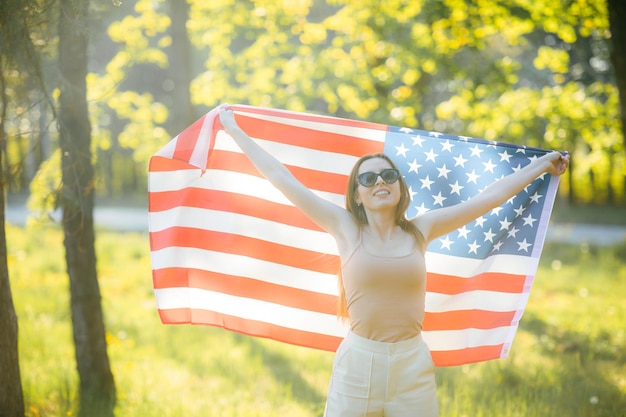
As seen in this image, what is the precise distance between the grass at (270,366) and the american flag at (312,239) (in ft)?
3.98

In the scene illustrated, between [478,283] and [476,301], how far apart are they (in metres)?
0.13

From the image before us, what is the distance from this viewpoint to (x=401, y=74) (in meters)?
10.9

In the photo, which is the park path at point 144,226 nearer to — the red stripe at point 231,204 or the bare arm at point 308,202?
the red stripe at point 231,204

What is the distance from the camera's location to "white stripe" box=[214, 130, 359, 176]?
4.69m

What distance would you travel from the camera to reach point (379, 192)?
11.0 ft

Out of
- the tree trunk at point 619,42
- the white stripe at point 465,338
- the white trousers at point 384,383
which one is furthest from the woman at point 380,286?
the tree trunk at point 619,42

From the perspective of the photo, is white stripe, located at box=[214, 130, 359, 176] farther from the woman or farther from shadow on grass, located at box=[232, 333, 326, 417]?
shadow on grass, located at box=[232, 333, 326, 417]

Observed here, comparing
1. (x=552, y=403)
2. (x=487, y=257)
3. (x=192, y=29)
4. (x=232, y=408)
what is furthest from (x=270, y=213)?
(x=192, y=29)

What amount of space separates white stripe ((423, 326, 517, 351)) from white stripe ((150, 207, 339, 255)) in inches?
36.1

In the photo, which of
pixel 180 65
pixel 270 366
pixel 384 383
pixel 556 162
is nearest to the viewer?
pixel 384 383

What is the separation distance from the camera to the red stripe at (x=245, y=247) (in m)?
4.64

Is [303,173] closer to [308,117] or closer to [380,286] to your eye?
[308,117]

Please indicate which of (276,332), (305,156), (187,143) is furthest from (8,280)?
(305,156)

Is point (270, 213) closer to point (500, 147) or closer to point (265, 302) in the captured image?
point (265, 302)
